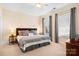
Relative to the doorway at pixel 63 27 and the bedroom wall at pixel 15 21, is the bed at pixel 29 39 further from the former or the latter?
the doorway at pixel 63 27

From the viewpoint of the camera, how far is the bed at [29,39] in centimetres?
206

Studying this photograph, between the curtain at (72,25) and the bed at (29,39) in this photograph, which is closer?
the curtain at (72,25)

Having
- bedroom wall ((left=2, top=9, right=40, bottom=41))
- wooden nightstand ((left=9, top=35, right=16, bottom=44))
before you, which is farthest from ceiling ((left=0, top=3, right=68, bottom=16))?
wooden nightstand ((left=9, top=35, right=16, bottom=44))

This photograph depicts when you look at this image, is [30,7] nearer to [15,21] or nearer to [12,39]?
[15,21]

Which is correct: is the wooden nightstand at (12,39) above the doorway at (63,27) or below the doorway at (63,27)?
below

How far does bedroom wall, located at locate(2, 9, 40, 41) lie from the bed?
0.08 meters

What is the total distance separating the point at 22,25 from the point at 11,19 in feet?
0.78

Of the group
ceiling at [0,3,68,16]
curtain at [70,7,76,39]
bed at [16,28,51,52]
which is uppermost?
ceiling at [0,3,68,16]

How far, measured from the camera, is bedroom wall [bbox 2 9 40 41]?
2.05m

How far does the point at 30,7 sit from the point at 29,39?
1.98 ft

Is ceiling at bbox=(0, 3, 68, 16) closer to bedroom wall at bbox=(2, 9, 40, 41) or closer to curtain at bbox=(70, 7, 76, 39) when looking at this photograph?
bedroom wall at bbox=(2, 9, 40, 41)

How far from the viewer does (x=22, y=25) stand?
209cm

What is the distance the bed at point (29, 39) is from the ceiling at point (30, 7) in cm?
34

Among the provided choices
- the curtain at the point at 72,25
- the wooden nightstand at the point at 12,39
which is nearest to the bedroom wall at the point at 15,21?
the wooden nightstand at the point at 12,39
